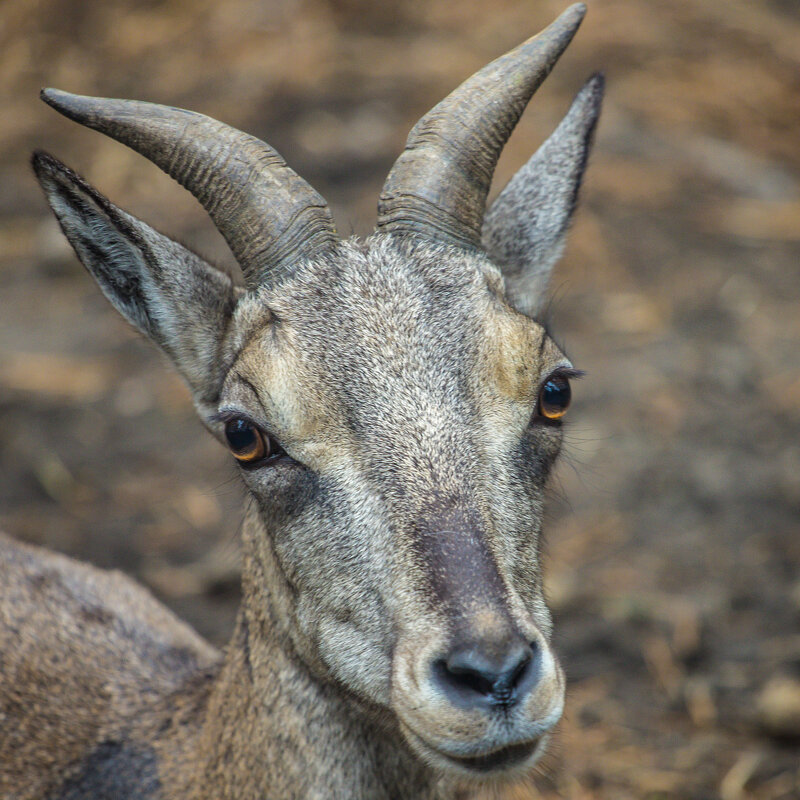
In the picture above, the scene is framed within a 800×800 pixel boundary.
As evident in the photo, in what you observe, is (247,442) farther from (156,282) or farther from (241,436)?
(156,282)

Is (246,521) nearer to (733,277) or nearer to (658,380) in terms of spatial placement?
(658,380)

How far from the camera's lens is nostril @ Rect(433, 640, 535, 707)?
3227mm

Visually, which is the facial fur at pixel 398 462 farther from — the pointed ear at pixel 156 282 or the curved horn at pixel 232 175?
the pointed ear at pixel 156 282

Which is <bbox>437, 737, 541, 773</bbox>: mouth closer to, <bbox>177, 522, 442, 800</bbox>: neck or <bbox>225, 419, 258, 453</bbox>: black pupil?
<bbox>177, 522, 442, 800</bbox>: neck

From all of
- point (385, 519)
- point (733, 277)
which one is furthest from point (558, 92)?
point (385, 519)

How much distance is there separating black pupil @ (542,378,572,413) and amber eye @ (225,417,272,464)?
44.5 inches

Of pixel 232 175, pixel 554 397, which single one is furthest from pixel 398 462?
pixel 232 175

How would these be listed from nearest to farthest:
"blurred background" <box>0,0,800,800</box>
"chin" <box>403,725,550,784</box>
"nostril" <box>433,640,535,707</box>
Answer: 1. "nostril" <box>433,640,535,707</box>
2. "chin" <box>403,725,550,784</box>
3. "blurred background" <box>0,0,800,800</box>

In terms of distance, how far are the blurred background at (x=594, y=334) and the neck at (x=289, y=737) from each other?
1.38 metres

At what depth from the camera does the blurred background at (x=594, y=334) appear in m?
6.88

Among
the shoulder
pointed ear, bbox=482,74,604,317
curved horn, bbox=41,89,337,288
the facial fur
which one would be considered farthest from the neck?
pointed ear, bbox=482,74,604,317

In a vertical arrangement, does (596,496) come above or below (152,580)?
above

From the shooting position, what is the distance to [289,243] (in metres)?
4.39

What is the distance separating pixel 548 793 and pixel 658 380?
14.8ft
